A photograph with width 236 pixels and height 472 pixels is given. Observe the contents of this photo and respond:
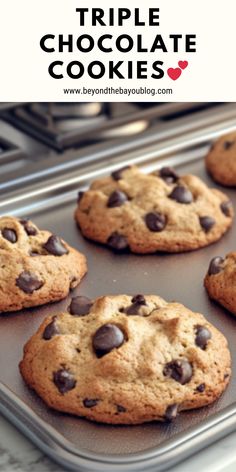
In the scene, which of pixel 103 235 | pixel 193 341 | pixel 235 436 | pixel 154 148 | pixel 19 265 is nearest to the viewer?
pixel 235 436

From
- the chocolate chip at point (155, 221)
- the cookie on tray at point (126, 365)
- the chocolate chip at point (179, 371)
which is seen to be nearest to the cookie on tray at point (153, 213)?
the chocolate chip at point (155, 221)

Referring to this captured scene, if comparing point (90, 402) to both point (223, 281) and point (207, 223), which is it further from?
point (207, 223)

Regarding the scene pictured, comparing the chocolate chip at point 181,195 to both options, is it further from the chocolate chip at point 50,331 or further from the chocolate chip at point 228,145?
the chocolate chip at point 50,331

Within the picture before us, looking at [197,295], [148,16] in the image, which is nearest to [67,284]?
[197,295]

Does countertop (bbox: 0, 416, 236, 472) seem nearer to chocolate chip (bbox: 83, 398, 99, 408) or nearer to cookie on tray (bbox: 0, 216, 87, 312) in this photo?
chocolate chip (bbox: 83, 398, 99, 408)

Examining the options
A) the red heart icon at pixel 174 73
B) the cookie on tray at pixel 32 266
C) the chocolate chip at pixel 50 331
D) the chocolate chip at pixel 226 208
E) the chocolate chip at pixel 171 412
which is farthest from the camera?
the red heart icon at pixel 174 73

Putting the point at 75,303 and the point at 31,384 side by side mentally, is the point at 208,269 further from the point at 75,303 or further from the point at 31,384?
the point at 31,384

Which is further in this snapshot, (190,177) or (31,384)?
(190,177)
